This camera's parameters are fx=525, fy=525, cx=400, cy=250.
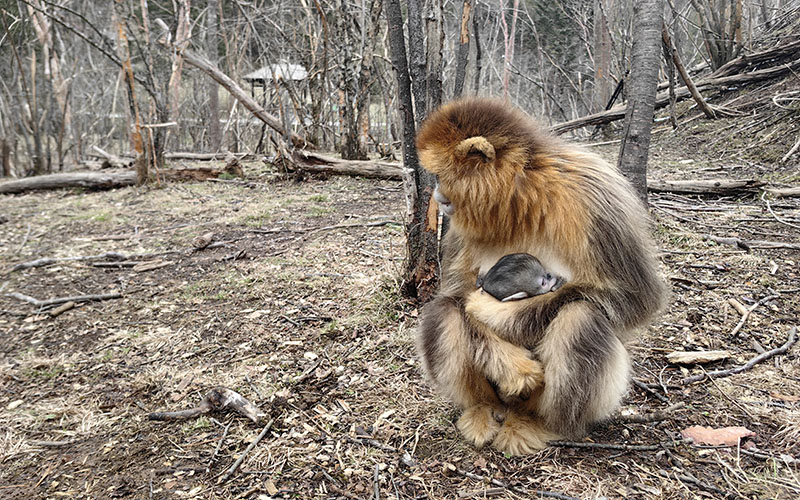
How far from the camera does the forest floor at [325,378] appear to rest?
217 centimetres

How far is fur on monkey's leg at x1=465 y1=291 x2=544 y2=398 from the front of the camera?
2102 mm

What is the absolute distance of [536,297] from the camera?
2195 mm

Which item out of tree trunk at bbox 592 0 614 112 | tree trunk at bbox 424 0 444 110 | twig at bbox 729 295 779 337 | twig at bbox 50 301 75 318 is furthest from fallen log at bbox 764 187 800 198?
twig at bbox 50 301 75 318

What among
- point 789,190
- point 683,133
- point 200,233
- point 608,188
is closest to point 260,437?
point 608,188

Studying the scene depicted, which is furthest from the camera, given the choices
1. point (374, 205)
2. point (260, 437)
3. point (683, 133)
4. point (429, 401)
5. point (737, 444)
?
point (683, 133)

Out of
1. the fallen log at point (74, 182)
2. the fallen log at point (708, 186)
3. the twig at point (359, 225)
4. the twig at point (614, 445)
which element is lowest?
the twig at point (614, 445)

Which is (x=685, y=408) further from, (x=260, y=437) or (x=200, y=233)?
(x=200, y=233)

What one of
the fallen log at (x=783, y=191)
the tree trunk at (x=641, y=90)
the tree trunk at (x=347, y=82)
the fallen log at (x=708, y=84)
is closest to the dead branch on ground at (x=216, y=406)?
the tree trunk at (x=641, y=90)

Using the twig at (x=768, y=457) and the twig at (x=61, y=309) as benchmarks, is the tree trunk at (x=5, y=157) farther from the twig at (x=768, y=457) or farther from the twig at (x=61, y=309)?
the twig at (x=768, y=457)

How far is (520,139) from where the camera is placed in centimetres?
225

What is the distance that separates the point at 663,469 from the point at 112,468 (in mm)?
2365

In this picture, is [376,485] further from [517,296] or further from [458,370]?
[517,296]

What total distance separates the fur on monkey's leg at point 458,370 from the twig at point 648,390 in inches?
33.5

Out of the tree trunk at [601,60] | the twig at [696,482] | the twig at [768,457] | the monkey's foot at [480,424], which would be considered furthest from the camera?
the tree trunk at [601,60]
